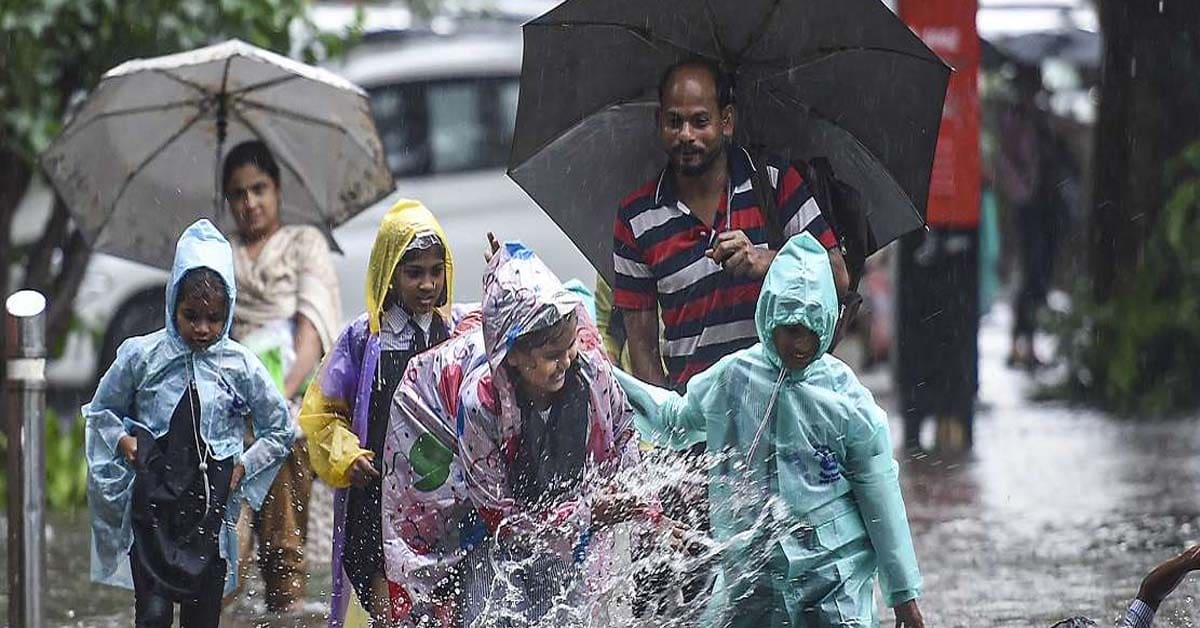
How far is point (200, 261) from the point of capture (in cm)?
650

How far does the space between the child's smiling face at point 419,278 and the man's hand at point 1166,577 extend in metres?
2.13

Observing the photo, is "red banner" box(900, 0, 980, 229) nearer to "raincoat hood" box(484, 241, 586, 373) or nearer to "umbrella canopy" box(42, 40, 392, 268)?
"umbrella canopy" box(42, 40, 392, 268)

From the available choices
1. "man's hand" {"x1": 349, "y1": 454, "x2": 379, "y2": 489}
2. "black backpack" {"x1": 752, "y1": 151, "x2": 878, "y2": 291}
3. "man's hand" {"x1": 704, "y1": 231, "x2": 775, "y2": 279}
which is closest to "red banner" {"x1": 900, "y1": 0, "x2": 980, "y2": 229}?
"black backpack" {"x1": 752, "y1": 151, "x2": 878, "y2": 291}

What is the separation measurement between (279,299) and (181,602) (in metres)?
1.89

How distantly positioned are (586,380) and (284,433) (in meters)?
1.44

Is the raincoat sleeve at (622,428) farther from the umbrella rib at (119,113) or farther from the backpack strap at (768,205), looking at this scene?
the umbrella rib at (119,113)

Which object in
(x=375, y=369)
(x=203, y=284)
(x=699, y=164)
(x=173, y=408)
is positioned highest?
(x=699, y=164)

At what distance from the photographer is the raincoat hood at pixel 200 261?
6.52 m

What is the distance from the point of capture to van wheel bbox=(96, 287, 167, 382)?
14.5m

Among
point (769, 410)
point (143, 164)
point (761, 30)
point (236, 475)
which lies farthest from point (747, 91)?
point (143, 164)

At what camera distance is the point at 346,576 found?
21.4 ft

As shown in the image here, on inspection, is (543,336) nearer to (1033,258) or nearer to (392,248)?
(392,248)

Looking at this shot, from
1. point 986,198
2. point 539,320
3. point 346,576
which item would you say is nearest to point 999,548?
point 346,576

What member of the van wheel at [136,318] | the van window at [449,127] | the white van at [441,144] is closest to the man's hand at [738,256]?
the van wheel at [136,318]
